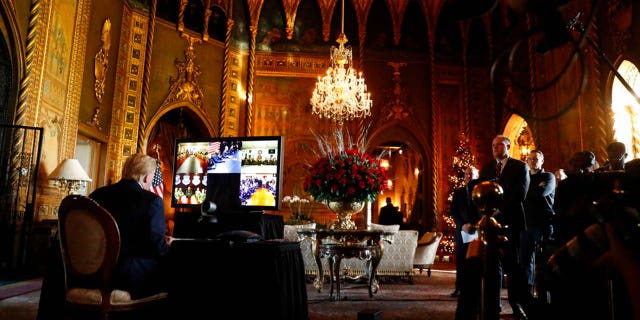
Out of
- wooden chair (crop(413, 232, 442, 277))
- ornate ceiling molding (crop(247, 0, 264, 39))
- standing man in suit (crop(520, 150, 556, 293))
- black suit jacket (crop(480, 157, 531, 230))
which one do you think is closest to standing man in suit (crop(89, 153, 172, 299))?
black suit jacket (crop(480, 157, 531, 230))

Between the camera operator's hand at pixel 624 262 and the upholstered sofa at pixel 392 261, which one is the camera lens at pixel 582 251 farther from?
the upholstered sofa at pixel 392 261

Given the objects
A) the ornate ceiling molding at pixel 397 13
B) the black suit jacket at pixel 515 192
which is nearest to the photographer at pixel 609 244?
the black suit jacket at pixel 515 192

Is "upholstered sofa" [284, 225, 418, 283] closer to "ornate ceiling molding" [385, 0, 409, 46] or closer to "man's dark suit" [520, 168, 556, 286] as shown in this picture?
"man's dark suit" [520, 168, 556, 286]

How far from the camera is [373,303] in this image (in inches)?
181

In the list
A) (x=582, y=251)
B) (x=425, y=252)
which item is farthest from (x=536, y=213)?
(x=582, y=251)

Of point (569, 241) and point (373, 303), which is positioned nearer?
point (569, 241)

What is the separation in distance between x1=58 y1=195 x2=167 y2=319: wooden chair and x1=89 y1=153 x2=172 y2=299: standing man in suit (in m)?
0.07

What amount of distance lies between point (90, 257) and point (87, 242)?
8cm

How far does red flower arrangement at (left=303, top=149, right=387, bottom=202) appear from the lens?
4777 mm

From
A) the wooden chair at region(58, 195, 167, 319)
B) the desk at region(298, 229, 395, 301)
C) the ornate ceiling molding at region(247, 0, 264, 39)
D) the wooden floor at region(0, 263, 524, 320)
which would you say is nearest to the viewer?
the wooden chair at region(58, 195, 167, 319)

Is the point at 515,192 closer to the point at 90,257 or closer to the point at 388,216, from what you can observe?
the point at 90,257

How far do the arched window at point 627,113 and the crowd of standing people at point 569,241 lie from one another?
4.26 metres

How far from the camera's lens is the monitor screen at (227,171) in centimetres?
418

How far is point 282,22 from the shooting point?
11820mm
